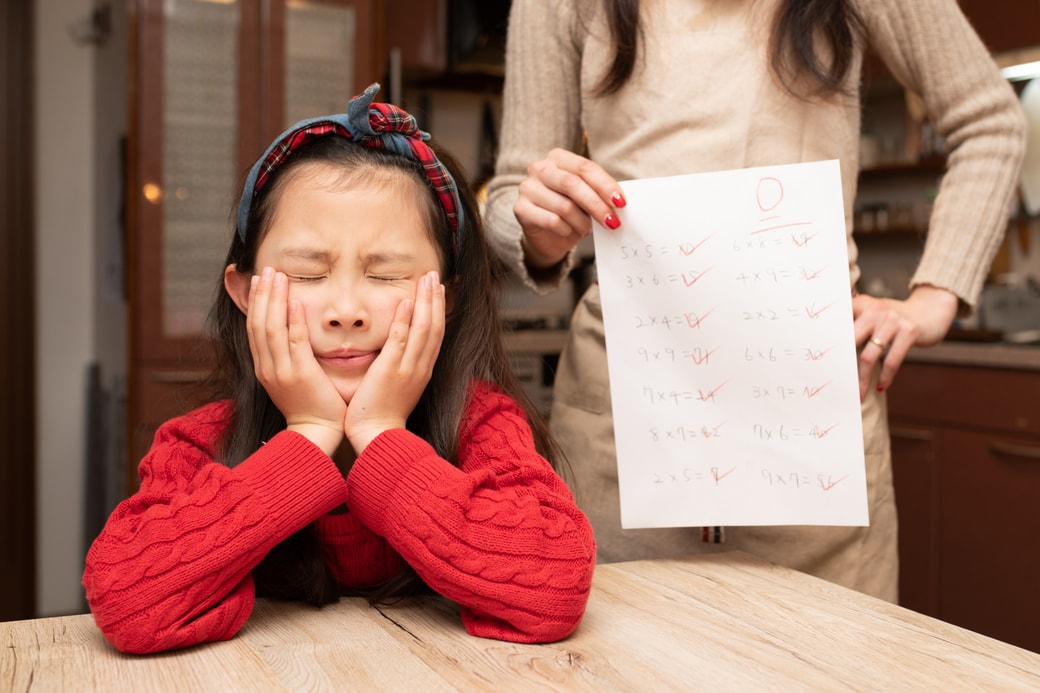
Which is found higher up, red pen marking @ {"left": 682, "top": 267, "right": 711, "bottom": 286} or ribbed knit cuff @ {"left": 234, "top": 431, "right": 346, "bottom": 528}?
red pen marking @ {"left": 682, "top": 267, "right": 711, "bottom": 286}

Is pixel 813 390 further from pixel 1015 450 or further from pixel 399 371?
pixel 1015 450

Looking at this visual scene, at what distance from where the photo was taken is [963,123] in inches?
43.7

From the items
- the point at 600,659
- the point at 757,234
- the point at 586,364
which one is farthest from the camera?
the point at 586,364

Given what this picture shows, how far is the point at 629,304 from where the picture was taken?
952mm

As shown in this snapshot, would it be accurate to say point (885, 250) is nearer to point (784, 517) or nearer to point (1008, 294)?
point (1008, 294)

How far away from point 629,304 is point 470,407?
7.5 inches

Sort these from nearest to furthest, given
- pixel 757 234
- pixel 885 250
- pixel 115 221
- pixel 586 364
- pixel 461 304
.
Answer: pixel 757 234, pixel 461 304, pixel 586 364, pixel 115 221, pixel 885 250

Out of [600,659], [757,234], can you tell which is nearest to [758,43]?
[757,234]

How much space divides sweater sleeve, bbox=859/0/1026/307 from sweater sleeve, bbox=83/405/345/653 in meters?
0.74

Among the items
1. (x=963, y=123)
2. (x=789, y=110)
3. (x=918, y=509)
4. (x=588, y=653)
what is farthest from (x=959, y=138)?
(x=918, y=509)

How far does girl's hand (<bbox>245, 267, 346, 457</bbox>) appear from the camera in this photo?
2.74ft

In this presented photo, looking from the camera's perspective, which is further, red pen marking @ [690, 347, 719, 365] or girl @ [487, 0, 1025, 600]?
girl @ [487, 0, 1025, 600]

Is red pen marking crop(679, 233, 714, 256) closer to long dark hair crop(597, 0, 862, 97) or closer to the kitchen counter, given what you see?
long dark hair crop(597, 0, 862, 97)

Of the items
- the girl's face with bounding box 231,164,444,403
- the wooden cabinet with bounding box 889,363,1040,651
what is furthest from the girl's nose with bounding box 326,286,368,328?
the wooden cabinet with bounding box 889,363,1040,651
